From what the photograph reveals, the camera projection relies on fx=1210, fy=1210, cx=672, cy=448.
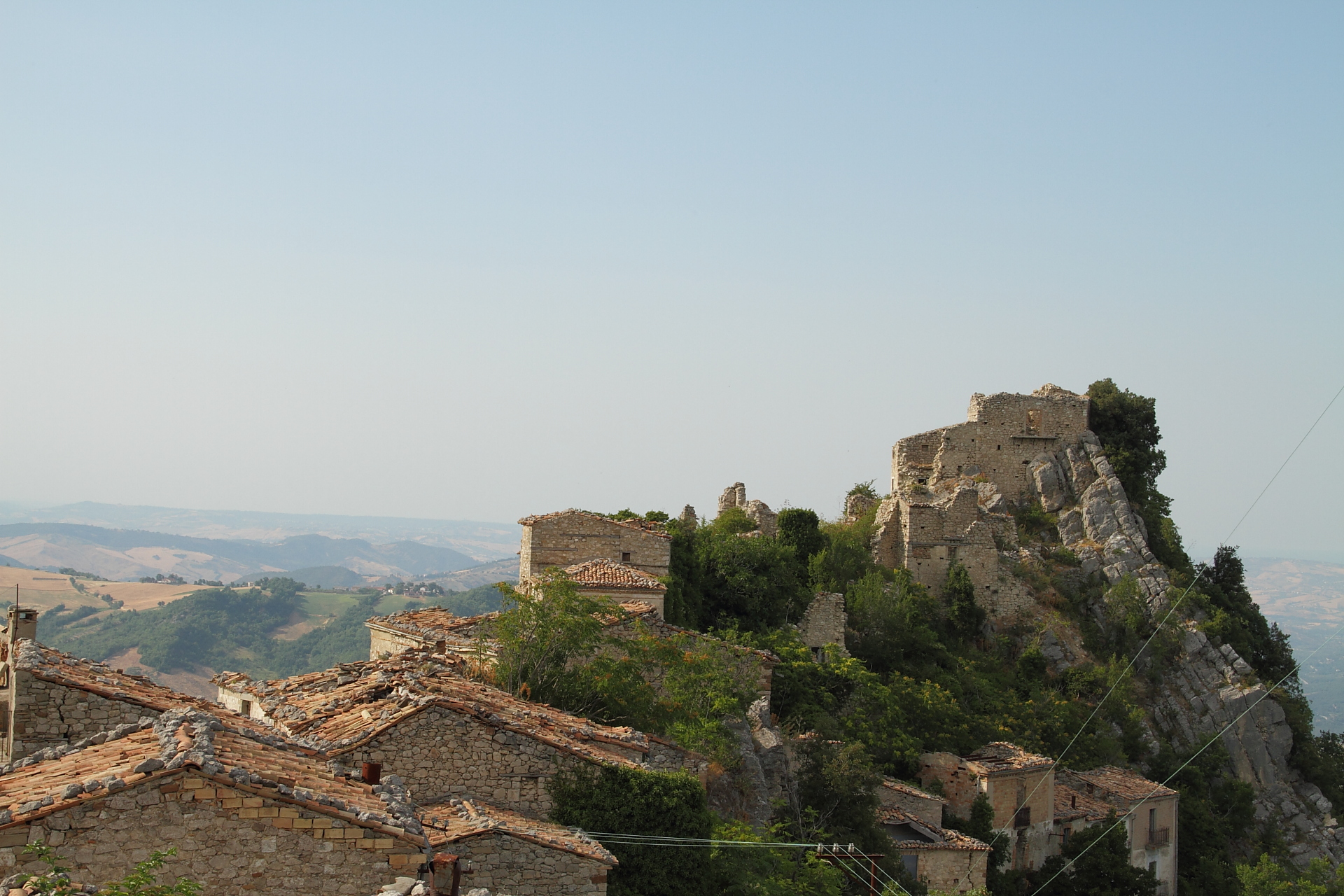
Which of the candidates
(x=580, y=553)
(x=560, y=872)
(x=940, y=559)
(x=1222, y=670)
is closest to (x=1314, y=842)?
(x=1222, y=670)

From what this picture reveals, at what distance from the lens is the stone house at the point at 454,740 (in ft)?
46.0

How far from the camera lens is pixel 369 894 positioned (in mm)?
9906

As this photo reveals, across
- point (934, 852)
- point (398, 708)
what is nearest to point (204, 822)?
point (398, 708)

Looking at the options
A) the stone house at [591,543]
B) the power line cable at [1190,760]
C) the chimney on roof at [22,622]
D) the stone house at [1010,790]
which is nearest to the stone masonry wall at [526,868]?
the chimney on roof at [22,622]

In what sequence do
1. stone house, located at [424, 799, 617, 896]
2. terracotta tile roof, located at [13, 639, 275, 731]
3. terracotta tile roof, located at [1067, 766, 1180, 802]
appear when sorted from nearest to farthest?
terracotta tile roof, located at [13, 639, 275, 731], stone house, located at [424, 799, 617, 896], terracotta tile roof, located at [1067, 766, 1180, 802]

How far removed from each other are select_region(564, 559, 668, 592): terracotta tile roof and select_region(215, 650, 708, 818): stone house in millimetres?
9119

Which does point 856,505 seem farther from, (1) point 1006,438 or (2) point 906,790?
(2) point 906,790

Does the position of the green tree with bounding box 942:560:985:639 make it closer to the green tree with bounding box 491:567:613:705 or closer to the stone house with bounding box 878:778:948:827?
the stone house with bounding box 878:778:948:827

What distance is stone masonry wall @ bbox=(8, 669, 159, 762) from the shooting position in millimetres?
11578

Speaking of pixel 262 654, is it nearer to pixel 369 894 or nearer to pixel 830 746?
pixel 830 746

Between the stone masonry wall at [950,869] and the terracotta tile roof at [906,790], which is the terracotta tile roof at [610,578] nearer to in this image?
the terracotta tile roof at [906,790]

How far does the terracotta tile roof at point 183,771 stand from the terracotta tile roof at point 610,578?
1434 cm

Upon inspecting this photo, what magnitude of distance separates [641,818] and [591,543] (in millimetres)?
14575

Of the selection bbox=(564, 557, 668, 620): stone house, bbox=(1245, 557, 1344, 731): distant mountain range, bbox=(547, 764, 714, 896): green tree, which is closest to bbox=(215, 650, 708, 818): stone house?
bbox=(547, 764, 714, 896): green tree
